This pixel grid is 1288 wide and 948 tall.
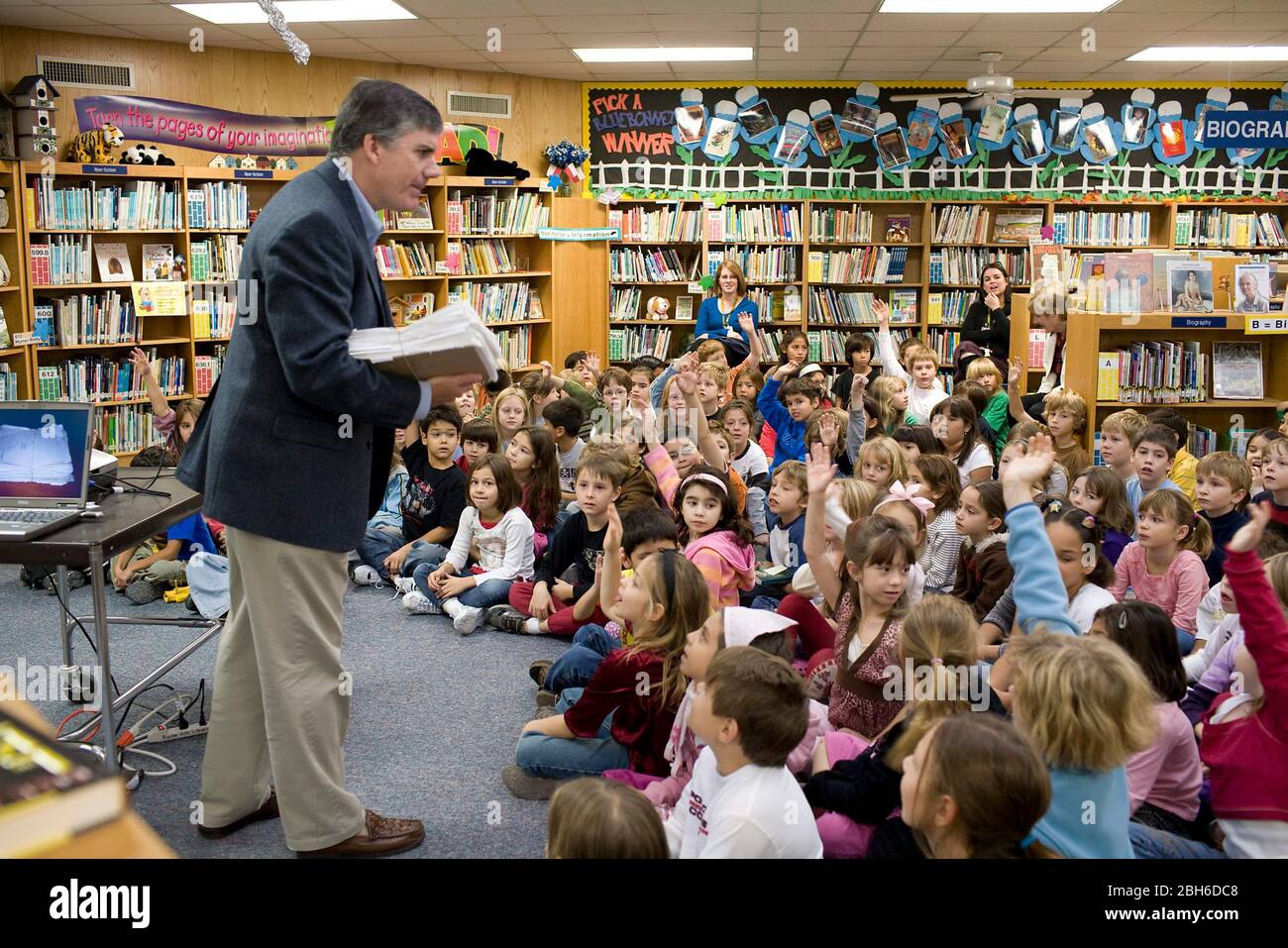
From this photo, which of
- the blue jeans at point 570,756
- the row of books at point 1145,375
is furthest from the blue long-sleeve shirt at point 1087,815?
the row of books at point 1145,375

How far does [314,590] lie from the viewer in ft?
7.63

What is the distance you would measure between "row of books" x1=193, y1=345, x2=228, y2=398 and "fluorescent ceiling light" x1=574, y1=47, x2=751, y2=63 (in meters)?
3.41

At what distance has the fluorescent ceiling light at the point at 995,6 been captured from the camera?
670 centimetres

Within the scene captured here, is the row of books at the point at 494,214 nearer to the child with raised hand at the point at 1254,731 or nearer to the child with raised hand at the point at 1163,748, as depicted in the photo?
the child with raised hand at the point at 1163,748

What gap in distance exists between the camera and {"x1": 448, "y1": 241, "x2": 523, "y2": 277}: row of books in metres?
8.57

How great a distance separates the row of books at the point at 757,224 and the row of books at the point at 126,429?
4.75 metres

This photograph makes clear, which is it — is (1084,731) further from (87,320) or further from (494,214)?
(494,214)

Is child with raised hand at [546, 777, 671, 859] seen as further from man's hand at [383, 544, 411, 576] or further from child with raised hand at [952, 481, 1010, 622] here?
man's hand at [383, 544, 411, 576]

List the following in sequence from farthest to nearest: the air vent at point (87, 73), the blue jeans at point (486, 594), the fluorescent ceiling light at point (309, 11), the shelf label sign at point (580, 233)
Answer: the shelf label sign at point (580, 233)
the air vent at point (87, 73)
the fluorescent ceiling light at point (309, 11)
the blue jeans at point (486, 594)

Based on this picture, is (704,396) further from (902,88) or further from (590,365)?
(902,88)

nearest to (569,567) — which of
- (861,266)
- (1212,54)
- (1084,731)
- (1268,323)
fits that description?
(1084,731)

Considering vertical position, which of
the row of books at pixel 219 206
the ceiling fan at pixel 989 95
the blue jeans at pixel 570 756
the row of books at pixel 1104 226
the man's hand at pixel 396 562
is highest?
the ceiling fan at pixel 989 95
